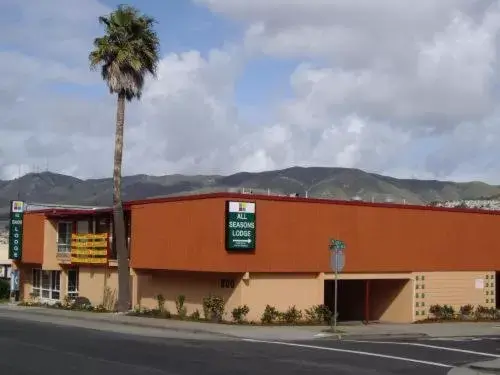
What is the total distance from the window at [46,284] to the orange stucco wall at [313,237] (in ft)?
35.4

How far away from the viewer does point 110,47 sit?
34250mm

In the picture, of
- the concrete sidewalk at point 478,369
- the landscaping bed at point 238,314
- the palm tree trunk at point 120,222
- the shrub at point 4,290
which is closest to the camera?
the concrete sidewalk at point 478,369

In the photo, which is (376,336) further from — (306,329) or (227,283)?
(227,283)

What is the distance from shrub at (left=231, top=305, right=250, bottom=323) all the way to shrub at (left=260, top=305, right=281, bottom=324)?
69 cm

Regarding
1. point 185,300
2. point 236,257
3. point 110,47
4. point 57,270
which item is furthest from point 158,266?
point 57,270

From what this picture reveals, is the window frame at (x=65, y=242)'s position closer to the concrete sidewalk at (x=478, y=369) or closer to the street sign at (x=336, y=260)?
the street sign at (x=336, y=260)

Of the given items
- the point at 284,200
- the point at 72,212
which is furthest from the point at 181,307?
the point at 72,212

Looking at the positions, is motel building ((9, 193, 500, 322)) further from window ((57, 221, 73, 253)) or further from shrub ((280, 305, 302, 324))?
window ((57, 221, 73, 253))

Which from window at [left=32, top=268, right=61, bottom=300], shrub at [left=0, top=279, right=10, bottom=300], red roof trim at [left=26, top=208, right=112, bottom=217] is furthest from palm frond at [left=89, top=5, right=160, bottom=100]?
shrub at [left=0, top=279, right=10, bottom=300]

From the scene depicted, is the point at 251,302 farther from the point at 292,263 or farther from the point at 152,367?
the point at 152,367

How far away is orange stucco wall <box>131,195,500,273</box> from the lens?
3091 centimetres

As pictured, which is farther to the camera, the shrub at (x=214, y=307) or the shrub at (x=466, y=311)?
the shrub at (x=466, y=311)

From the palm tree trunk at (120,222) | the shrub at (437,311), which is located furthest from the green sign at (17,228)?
the shrub at (437,311)

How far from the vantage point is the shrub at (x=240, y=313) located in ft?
99.3
